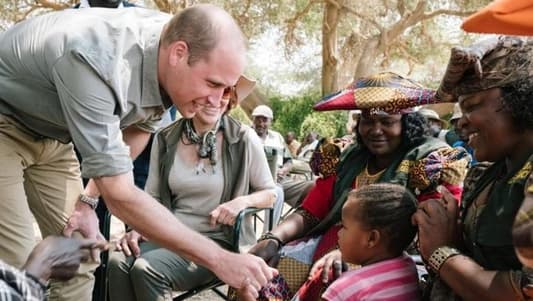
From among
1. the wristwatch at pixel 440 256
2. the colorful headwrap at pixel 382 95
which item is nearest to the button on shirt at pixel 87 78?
the colorful headwrap at pixel 382 95

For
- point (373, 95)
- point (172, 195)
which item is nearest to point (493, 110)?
point (373, 95)

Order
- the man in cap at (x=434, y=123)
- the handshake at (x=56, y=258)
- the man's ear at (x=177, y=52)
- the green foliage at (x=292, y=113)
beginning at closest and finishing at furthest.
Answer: the handshake at (x=56, y=258) < the man's ear at (x=177, y=52) < the man in cap at (x=434, y=123) < the green foliage at (x=292, y=113)

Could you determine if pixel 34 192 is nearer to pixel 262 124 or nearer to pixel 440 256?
pixel 440 256

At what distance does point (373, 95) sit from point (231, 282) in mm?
1302

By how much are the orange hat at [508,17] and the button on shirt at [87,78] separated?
1.33m

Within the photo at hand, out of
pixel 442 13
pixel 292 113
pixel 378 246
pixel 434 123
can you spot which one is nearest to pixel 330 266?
pixel 378 246

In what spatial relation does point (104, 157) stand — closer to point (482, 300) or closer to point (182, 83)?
point (182, 83)

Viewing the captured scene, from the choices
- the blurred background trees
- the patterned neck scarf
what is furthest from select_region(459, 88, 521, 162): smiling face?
the blurred background trees

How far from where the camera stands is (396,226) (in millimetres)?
2654

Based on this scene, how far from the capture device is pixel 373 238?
2.66 m

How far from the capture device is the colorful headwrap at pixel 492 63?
7.30 ft

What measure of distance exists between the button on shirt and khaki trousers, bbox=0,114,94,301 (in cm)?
10

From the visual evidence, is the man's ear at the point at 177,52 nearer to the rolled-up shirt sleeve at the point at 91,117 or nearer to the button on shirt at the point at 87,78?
the button on shirt at the point at 87,78

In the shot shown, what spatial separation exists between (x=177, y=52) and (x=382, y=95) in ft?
3.63
